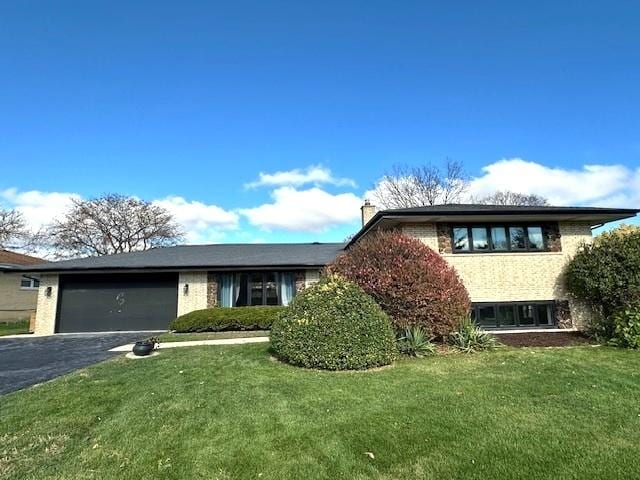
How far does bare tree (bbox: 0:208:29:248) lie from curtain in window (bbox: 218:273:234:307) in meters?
29.8

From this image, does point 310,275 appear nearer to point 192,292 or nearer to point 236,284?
point 236,284

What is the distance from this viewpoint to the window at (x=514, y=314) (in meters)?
12.5

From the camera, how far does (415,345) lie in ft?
27.6

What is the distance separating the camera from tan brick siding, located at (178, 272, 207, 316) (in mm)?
16859

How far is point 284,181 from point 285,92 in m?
15.1

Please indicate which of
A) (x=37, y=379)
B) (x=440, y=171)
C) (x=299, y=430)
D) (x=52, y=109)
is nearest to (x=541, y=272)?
(x=299, y=430)

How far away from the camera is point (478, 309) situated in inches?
493

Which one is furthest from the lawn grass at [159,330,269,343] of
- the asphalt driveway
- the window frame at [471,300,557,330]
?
the window frame at [471,300,557,330]

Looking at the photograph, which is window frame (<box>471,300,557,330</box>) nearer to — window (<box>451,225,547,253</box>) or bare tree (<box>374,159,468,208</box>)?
window (<box>451,225,547,253</box>)

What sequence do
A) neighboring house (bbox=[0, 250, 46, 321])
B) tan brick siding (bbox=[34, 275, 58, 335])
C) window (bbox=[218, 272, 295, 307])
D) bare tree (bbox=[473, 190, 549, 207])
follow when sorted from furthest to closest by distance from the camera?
1. bare tree (bbox=[473, 190, 549, 207])
2. neighboring house (bbox=[0, 250, 46, 321])
3. window (bbox=[218, 272, 295, 307])
4. tan brick siding (bbox=[34, 275, 58, 335])

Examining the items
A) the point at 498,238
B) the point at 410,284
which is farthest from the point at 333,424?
the point at 498,238

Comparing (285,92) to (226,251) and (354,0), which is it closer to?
(354,0)

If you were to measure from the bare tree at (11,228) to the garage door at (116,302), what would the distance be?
2448 centimetres

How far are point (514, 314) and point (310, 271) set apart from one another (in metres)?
8.73
